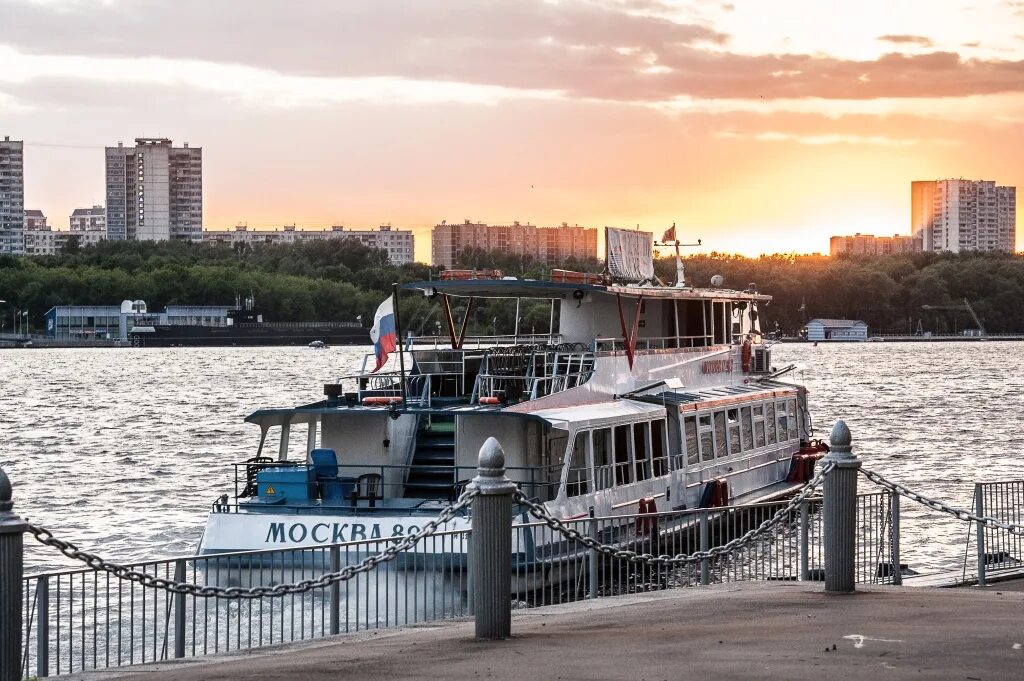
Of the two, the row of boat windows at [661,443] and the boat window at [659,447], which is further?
the boat window at [659,447]

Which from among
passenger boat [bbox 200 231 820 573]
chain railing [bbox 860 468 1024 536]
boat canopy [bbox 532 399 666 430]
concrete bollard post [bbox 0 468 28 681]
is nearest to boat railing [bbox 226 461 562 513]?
passenger boat [bbox 200 231 820 573]

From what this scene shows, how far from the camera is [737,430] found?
34.7 meters

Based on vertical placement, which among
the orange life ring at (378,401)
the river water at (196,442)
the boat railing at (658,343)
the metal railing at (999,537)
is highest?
the boat railing at (658,343)

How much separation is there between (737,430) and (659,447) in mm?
4936

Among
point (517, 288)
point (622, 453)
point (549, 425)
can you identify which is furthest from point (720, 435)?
point (549, 425)

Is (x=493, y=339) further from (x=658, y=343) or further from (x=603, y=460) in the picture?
(x=603, y=460)

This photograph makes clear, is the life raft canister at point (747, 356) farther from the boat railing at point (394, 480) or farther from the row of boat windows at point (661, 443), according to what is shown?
the boat railing at point (394, 480)

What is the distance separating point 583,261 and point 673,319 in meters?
34.7

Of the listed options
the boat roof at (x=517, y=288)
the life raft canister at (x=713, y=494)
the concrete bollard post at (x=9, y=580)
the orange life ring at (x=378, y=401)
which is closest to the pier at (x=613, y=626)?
the concrete bollard post at (x=9, y=580)

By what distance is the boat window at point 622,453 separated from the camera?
2773cm

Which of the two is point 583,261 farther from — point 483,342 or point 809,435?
point 483,342

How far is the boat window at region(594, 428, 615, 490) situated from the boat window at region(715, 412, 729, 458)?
6.26 metres

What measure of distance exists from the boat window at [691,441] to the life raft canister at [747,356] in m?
7.96

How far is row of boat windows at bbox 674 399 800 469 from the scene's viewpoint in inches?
1233
